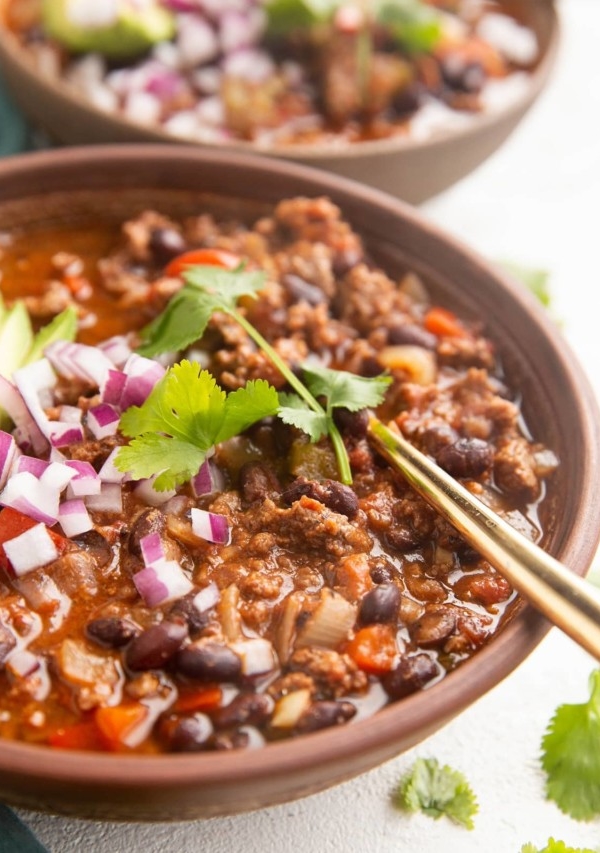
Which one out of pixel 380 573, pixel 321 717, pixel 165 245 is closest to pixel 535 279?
pixel 165 245

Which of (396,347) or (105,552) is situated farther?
(396,347)

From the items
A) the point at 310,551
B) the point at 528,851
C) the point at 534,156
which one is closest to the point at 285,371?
the point at 310,551

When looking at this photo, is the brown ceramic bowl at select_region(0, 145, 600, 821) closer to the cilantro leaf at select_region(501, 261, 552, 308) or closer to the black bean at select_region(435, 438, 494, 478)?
the black bean at select_region(435, 438, 494, 478)

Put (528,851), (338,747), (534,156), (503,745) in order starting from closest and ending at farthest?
(338,747)
(528,851)
(503,745)
(534,156)

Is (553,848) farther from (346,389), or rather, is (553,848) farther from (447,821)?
(346,389)

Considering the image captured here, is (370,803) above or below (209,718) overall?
below

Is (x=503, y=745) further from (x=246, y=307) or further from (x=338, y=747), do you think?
(x=246, y=307)

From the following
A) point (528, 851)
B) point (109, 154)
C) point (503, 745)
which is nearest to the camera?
point (528, 851)
